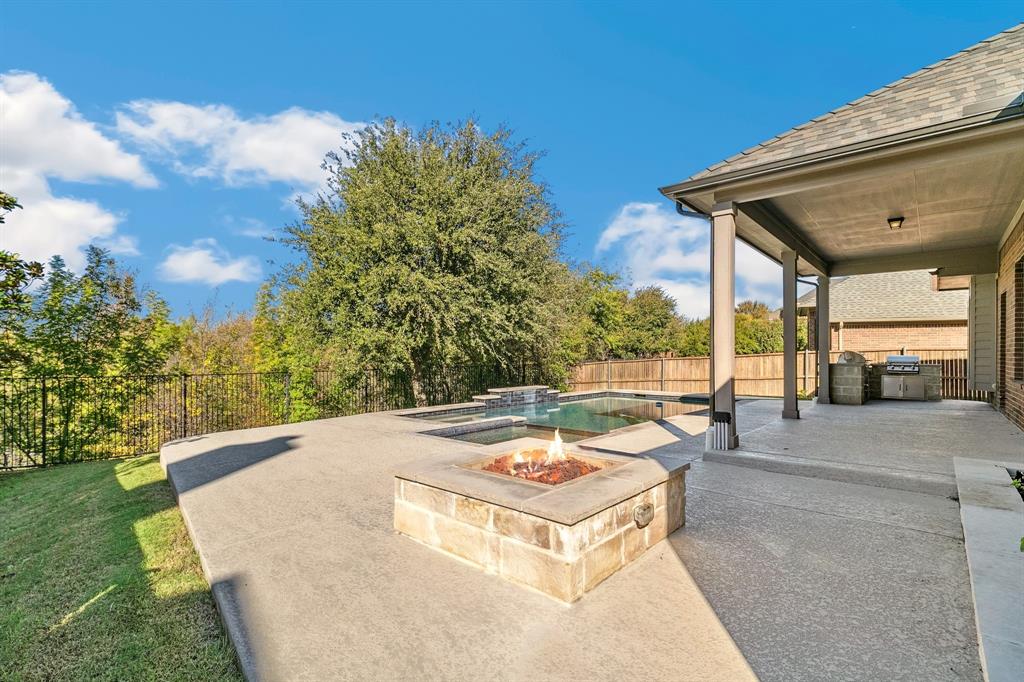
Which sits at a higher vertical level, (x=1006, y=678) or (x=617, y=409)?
(x=1006, y=678)

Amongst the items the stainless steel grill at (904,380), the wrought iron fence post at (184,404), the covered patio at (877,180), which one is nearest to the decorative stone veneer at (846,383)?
the stainless steel grill at (904,380)

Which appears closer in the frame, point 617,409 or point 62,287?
point 62,287

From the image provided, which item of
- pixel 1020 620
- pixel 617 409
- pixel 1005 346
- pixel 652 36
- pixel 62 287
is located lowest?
pixel 617 409

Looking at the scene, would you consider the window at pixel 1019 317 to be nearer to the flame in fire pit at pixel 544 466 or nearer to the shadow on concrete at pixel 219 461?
the flame in fire pit at pixel 544 466

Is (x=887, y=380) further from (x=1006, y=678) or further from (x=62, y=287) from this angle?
(x=62, y=287)

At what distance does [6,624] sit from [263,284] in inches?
406

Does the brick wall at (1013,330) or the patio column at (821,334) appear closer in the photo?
the brick wall at (1013,330)

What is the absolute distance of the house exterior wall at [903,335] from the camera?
55.7ft

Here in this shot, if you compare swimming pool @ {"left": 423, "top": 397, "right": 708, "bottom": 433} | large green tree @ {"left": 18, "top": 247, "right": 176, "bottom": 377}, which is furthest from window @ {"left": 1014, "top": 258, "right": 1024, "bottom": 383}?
large green tree @ {"left": 18, "top": 247, "right": 176, "bottom": 377}

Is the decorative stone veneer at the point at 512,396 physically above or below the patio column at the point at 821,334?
below

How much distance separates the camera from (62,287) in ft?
26.1

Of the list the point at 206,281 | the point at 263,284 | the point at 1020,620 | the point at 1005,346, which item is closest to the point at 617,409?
the point at 1005,346

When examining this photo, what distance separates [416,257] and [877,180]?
28.6ft

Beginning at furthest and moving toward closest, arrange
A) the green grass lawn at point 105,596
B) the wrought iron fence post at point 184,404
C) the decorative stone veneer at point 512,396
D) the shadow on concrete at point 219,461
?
1. the decorative stone veneer at point 512,396
2. the wrought iron fence post at point 184,404
3. the shadow on concrete at point 219,461
4. the green grass lawn at point 105,596
